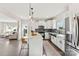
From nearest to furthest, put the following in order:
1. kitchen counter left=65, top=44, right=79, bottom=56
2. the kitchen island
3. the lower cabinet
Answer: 1. kitchen counter left=65, top=44, right=79, bottom=56
2. the kitchen island
3. the lower cabinet

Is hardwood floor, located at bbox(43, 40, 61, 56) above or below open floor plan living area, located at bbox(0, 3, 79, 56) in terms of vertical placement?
below

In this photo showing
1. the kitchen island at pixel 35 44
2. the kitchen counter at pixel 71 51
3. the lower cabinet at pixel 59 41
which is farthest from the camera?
the lower cabinet at pixel 59 41

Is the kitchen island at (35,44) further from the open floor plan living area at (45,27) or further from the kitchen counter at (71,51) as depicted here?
the kitchen counter at (71,51)

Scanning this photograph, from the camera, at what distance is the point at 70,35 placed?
10.2ft

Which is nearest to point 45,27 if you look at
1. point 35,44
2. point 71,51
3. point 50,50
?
point 35,44

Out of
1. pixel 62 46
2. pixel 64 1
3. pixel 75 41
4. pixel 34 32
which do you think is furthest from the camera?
pixel 62 46

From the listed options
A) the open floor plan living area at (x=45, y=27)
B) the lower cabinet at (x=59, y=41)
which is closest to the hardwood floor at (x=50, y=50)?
the open floor plan living area at (x=45, y=27)

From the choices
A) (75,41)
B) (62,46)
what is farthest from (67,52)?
(75,41)

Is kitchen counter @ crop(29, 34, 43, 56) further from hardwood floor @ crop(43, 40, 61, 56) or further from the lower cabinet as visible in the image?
the lower cabinet

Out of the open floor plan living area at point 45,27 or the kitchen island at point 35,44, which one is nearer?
the open floor plan living area at point 45,27

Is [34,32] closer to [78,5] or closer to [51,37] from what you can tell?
[51,37]

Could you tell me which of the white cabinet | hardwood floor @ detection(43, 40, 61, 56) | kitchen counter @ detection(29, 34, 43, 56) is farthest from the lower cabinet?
kitchen counter @ detection(29, 34, 43, 56)

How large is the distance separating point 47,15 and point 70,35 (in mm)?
884

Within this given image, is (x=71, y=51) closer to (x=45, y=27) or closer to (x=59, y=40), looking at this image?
(x=59, y=40)
